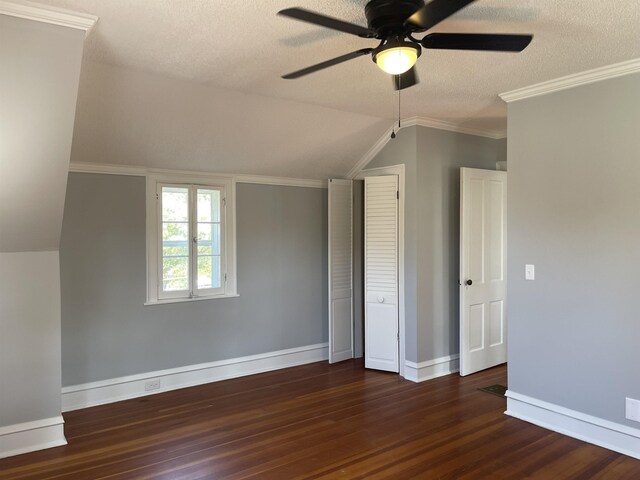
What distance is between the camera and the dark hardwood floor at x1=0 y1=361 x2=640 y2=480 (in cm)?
278

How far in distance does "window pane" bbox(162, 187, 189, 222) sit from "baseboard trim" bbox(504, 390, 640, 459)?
3.17 meters

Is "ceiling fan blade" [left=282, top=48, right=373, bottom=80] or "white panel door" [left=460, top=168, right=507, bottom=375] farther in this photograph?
"white panel door" [left=460, top=168, right=507, bottom=375]

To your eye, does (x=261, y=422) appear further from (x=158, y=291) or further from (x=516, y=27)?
(x=516, y=27)

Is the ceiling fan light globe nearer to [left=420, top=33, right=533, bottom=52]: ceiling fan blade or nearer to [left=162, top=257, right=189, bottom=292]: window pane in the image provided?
[left=420, top=33, right=533, bottom=52]: ceiling fan blade

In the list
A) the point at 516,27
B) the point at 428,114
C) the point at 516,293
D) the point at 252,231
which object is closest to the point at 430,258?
the point at 516,293

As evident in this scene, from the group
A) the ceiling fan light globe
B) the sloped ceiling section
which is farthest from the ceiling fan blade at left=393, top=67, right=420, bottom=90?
the sloped ceiling section

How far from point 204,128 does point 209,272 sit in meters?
1.39

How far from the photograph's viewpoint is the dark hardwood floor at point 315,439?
2775 mm

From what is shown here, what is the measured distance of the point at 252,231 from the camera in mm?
4668

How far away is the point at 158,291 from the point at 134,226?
2.03ft

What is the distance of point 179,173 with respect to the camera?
421cm

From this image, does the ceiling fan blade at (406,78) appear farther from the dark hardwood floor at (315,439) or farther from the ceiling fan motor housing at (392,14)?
the dark hardwood floor at (315,439)

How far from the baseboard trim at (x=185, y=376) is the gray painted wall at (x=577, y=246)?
225 cm

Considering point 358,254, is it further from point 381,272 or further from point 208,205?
point 208,205
